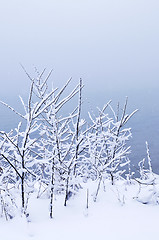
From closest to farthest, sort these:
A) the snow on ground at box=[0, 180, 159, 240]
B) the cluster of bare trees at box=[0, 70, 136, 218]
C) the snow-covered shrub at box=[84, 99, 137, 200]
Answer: the snow on ground at box=[0, 180, 159, 240] → the cluster of bare trees at box=[0, 70, 136, 218] → the snow-covered shrub at box=[84, 99, 137, 200]

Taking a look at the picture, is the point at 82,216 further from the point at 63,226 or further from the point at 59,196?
the point at 59,196

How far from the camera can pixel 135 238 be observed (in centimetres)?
228

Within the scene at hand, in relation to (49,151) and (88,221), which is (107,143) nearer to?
(49,151)

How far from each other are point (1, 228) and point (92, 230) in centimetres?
89

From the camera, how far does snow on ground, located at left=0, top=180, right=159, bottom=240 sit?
2.31m

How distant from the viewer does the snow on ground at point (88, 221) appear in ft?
7.57

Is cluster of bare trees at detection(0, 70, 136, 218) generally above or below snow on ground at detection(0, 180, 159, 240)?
above

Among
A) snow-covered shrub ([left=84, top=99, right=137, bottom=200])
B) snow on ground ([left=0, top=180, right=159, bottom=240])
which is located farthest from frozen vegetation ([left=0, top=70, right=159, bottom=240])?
snow-covered shrub ([left=84, top=99, right=137, bottom=200])

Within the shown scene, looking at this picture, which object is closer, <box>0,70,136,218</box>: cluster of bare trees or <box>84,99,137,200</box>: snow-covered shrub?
<box>0,70,136,218</box>: cluster of bare trees

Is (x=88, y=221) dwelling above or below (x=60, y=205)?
below

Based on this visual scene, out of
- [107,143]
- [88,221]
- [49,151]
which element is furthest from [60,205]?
[107,143]

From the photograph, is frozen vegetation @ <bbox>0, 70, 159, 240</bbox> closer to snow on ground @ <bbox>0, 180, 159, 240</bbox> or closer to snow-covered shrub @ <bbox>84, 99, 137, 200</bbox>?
snow on ground @ <bbox>0, 180, 159, 240</bbox>

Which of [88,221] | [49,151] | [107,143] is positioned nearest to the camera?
[88,221]

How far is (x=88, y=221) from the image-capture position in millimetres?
2568
